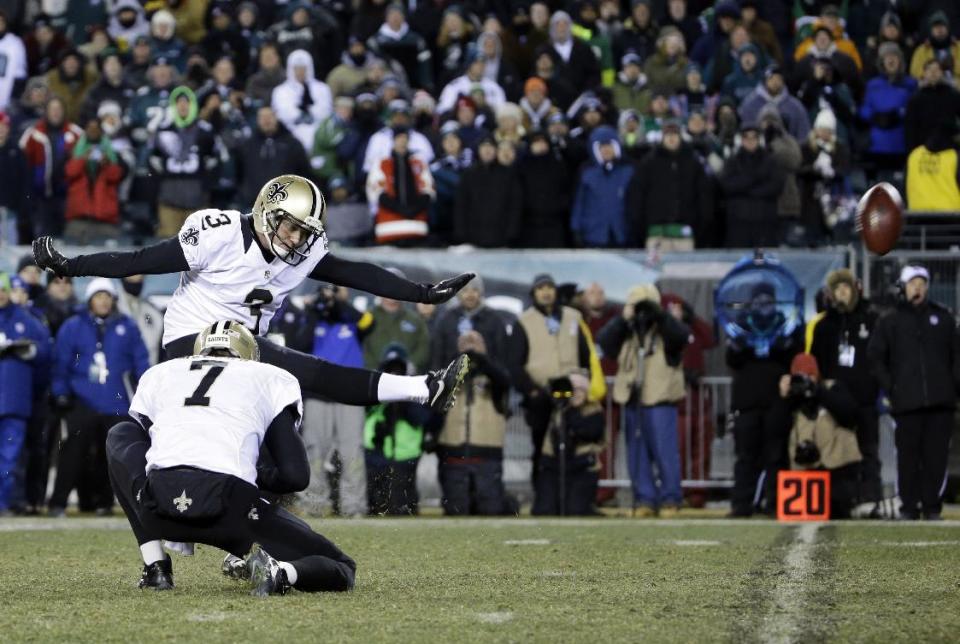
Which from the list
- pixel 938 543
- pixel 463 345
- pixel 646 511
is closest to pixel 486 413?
pixel 463 345

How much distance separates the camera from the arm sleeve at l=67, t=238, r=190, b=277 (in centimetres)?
845

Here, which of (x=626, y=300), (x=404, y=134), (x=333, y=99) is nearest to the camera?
(x=626, y=300)

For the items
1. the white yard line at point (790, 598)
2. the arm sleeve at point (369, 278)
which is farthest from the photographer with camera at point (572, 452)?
the arm sleeve at point (369, 278)

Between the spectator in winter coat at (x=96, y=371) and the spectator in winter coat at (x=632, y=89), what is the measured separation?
602cm

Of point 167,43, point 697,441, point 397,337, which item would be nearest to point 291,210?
point 397,337

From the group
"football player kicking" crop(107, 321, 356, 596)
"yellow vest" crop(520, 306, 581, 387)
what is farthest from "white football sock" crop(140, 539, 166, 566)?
"yellow vest" crop(520, 306, 581, 387)

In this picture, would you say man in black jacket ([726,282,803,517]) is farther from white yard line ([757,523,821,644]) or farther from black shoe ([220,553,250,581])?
black shoe ([220,553,250,581])

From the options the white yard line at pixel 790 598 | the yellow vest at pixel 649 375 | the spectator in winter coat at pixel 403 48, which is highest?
the spectator in winter coat at pixel 403 48

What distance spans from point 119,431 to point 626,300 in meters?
7.80

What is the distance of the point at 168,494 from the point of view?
697cm

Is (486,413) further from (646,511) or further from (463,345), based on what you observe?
(646,511)

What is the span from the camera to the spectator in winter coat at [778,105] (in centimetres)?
1712

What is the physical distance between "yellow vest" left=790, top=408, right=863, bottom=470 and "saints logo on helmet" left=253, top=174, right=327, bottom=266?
19.9 feet

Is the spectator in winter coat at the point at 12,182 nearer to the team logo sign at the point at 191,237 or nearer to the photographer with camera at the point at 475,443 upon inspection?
the photographer with camera at the point at 475,443
